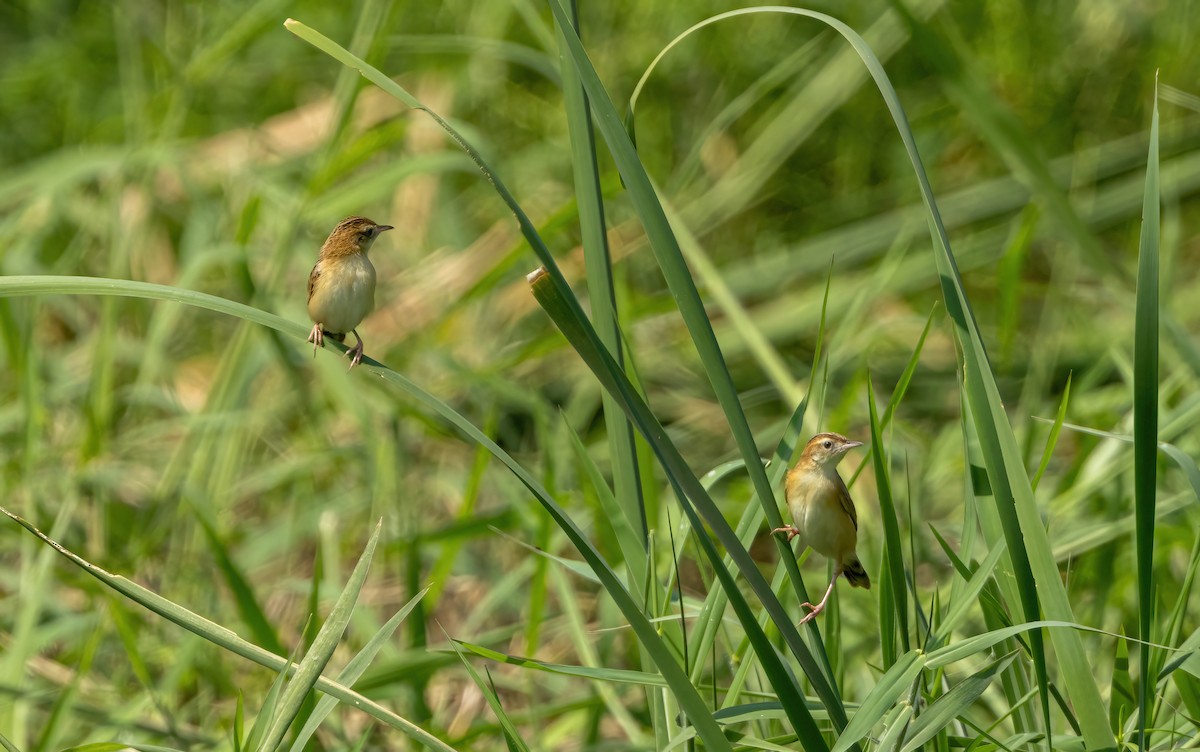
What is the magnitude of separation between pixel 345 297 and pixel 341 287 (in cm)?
3

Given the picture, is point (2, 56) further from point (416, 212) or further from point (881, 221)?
point (881, 221)

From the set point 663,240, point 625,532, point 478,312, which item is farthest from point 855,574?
point 478,312

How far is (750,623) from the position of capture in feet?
5.27

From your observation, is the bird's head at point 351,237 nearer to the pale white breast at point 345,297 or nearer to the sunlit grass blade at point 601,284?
the pale white breast at point 345,297

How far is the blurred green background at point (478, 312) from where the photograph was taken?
3.34m

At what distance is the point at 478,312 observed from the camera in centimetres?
565

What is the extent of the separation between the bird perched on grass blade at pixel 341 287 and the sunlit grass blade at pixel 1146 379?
1545mm

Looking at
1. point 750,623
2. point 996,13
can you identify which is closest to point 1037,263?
point 996,13

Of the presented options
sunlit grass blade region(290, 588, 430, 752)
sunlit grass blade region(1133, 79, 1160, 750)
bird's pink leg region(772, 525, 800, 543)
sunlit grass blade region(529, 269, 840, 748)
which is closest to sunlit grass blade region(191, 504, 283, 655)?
sunlit grass blade region(290, 588, 430, 752)

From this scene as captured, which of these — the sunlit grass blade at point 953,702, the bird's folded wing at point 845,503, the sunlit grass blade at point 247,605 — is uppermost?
the bird's folded wing at point 845,503

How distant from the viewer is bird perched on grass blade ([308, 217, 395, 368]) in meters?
2.66

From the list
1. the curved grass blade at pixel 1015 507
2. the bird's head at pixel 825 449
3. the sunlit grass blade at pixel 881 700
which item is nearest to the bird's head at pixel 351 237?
the bird's head at pixel 825 449

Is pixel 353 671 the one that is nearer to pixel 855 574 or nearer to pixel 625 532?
pixel 625 532

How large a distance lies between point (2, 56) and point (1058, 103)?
5221 millimetres
